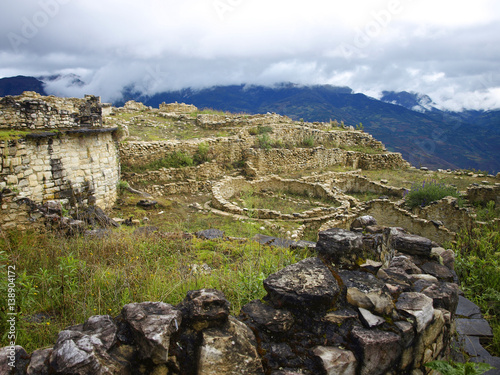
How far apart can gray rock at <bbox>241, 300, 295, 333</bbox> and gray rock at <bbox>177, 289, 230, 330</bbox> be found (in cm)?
34

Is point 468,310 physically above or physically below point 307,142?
below

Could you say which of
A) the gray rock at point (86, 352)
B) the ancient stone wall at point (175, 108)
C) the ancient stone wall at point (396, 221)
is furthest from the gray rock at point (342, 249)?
the ancient stone wall at point (175, 108)

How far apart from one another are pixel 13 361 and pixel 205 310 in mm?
1184

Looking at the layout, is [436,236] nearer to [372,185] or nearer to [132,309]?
[372,185]

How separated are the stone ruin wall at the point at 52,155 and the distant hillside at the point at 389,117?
22922 millimetres

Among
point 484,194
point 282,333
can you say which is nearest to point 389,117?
point 484,194

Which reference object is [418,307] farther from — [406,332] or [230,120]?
[230,120]

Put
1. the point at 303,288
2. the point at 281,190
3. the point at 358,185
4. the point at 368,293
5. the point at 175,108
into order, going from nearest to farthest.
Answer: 1. the point at 303,288
2. the point at 368,293
3. the point at 281,190
4. the point at 358,185
5. the point at 175,108

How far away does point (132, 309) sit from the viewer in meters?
2.19

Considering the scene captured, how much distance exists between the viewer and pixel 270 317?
7.94 feet

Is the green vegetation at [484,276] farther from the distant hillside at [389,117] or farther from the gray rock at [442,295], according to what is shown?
the distant hillside at [389,117]

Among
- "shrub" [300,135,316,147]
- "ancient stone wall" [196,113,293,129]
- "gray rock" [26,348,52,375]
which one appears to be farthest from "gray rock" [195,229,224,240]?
"shrub" [300,135,316,147]

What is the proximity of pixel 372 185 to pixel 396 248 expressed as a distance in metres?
10.8

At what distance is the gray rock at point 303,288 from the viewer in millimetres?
2514
